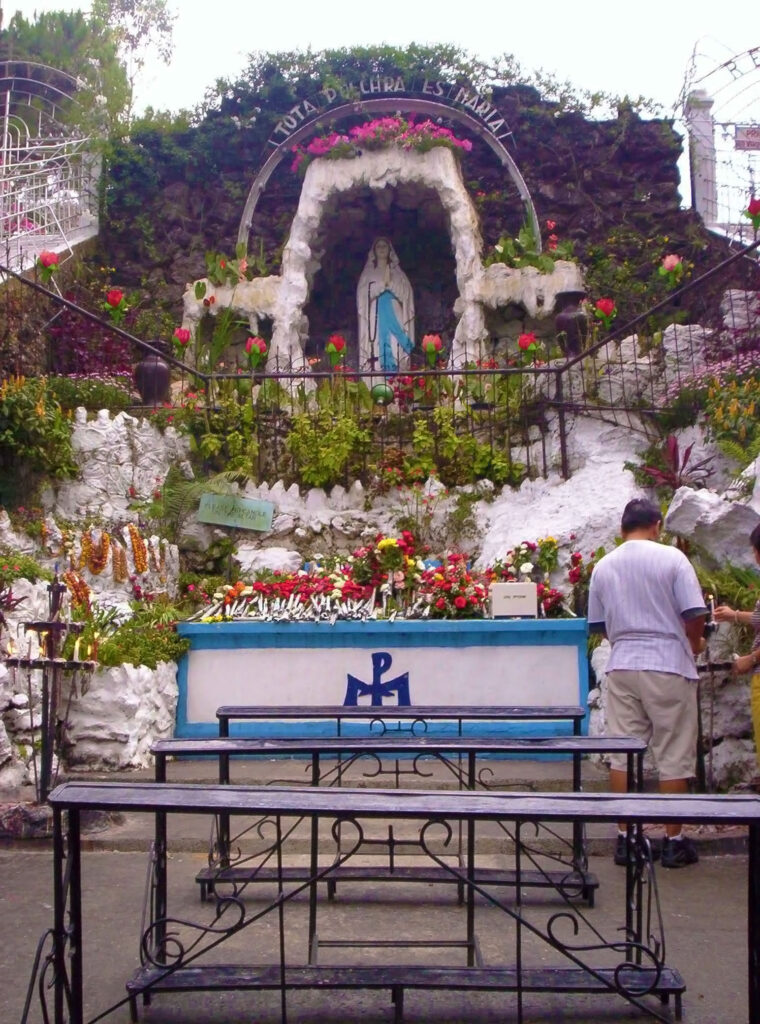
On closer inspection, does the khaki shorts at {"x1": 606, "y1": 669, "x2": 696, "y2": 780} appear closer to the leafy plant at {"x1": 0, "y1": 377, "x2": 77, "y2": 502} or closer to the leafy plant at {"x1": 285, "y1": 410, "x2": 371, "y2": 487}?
the leafy plant at {"x1": 285, "y1": 410, "x2": 371, "y2": 487}

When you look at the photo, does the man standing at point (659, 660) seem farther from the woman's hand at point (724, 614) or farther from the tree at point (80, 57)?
the tree at point (80, 57)

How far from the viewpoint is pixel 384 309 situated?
1670cm

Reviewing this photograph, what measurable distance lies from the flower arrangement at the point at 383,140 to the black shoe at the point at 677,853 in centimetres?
1270

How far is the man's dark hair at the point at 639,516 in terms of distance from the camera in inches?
200

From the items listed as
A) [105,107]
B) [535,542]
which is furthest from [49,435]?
[105,107]

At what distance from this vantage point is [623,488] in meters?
9.02

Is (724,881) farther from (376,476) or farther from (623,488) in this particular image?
(376,476)

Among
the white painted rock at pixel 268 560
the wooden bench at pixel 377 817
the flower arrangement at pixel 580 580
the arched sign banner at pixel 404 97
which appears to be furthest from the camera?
the arched sign banner at pixel 404 97

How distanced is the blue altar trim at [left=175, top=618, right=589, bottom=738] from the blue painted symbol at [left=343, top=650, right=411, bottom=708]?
12 centimetres

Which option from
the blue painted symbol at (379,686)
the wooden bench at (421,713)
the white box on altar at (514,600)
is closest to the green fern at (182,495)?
the blue painted symbol at (379,686)

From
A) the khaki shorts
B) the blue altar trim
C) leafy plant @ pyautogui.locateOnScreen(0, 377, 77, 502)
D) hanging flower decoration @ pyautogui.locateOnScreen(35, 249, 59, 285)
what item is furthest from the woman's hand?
hanging flower decoration @ pyautogui.locateOnScreen(35, 249, 59, 285)

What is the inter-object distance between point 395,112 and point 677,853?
14523 mm

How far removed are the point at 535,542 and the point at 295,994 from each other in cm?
548

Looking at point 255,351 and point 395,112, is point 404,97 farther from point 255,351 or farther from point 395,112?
point 255,351
